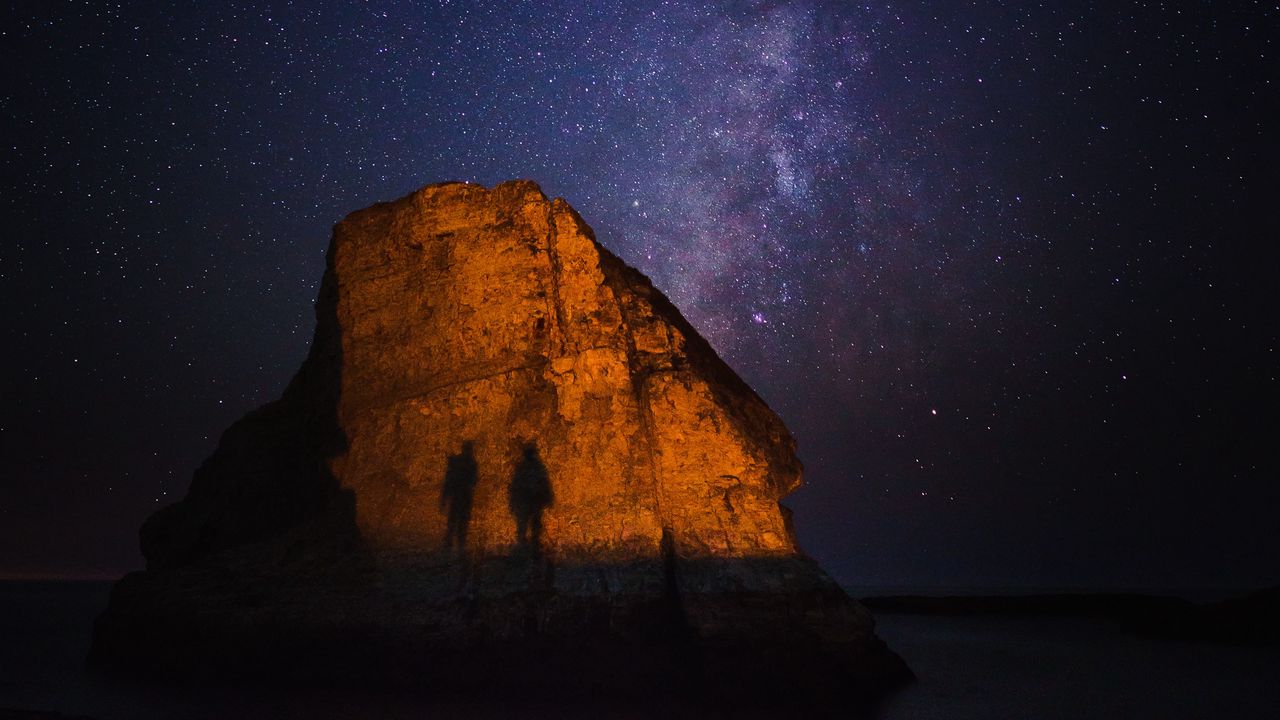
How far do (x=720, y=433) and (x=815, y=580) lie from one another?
366 centimetres

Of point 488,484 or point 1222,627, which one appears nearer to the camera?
point 488,484

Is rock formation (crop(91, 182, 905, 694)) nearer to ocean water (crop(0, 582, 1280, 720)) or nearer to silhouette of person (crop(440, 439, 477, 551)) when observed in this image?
silhouette of person (crop(440, 439, 477, 551))

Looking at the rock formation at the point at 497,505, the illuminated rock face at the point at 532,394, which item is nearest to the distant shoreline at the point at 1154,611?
the rock formation at the point at 497,505

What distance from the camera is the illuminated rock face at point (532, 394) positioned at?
1580 cm

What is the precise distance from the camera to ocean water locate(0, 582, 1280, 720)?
1369cm

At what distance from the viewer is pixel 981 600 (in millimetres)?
59031

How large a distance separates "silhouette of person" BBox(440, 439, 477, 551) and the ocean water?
11.0ft

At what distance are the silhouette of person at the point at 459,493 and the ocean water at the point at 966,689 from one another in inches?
132

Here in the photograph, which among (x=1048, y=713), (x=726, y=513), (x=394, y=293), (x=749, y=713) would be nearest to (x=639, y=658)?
(x=749, y=713)

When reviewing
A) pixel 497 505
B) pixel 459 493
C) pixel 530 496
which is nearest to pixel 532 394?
pixel 530 496

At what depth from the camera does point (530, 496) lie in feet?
53.2

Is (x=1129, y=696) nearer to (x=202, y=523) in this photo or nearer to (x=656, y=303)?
(x=656, y=303)

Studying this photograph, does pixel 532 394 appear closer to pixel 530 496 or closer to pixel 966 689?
pixel 530 496

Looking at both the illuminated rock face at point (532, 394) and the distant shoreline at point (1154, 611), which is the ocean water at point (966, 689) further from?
the distant shoreline at point (1154, 611)
